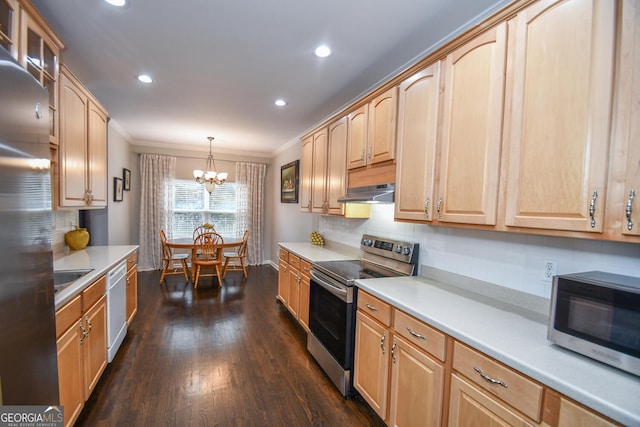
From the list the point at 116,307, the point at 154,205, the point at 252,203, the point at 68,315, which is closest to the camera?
the point at 68,315

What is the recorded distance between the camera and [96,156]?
2.66m

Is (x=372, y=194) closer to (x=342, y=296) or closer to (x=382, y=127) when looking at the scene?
(x=382, y=127)

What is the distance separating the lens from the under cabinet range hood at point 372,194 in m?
2.12

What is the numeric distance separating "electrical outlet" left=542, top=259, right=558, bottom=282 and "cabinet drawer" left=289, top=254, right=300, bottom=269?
2.22m

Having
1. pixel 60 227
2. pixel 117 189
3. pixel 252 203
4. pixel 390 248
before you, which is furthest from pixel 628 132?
pixel 252 203

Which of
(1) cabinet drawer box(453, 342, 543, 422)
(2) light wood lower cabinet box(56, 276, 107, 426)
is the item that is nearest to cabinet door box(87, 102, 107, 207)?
(2) light wood lower cabinet box(56, 276, 107, 426)

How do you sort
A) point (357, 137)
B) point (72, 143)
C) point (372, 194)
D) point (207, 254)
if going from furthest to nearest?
point (207, 254), point (357, 137), point (372, 194), point (72, 143)

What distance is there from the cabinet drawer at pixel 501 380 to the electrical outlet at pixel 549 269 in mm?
620

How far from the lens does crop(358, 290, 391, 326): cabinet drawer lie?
67.7 inches

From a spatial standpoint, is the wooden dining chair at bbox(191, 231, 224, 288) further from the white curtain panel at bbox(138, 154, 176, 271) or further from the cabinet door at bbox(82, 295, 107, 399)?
the cabinet door at bbox(82, 295, 107, 399)

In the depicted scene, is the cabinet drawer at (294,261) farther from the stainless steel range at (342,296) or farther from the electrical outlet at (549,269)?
the electrical outlet at (549,269)

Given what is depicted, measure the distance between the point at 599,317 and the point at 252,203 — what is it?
592 cm

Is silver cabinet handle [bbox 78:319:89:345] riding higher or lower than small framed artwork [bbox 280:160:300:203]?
lower

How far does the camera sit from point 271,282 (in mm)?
5148
